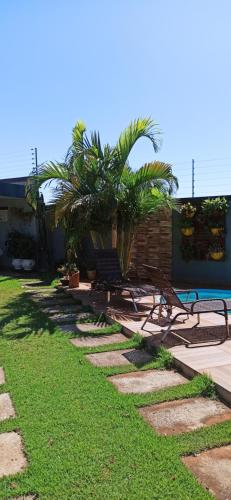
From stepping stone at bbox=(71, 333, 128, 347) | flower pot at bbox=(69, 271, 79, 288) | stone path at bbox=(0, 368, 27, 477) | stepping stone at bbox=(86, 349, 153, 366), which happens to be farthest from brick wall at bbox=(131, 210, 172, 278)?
stone path at bbox=(0, 368, 27, 477)

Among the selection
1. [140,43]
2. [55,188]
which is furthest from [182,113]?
[55,188]

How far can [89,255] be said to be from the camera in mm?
12930

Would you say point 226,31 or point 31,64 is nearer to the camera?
point 226,31

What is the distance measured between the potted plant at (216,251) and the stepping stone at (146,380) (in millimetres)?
7010

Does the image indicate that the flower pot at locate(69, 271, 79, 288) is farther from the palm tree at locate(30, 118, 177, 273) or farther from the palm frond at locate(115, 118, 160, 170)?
the palm frond at locate(115, 118, 160, 170)

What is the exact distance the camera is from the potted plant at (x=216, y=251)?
1080 cm

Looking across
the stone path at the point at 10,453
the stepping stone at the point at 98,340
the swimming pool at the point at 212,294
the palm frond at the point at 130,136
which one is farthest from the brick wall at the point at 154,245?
the stone path at the point at 10,453

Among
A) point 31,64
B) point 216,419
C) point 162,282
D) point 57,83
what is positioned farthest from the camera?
point 57,83

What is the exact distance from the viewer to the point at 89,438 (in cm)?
288

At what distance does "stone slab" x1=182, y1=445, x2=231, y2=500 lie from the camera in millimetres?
2320

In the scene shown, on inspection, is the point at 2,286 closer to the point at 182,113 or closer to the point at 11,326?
the point at 11,326

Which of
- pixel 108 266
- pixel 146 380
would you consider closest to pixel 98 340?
pixel 146 380

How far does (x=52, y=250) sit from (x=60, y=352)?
979cm

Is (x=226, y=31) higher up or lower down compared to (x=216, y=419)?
higher up
